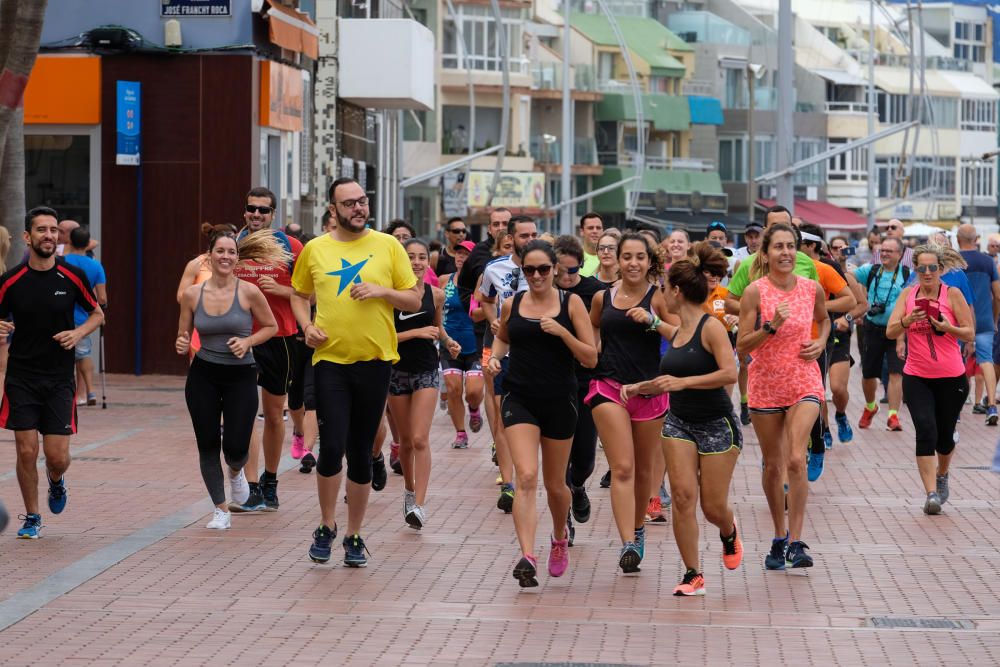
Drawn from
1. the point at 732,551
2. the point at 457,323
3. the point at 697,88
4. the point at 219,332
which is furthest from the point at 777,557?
the point at 697,88

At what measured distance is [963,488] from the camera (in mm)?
14547

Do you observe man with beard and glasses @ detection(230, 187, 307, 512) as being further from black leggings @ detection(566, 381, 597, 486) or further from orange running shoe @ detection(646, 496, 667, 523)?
orange running shoe @ detection(646, 496, 667, 523)

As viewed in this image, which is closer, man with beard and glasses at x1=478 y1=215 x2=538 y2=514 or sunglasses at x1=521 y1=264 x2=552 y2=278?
sunglasses at x1=521 y1=264 x2=552 y2=278

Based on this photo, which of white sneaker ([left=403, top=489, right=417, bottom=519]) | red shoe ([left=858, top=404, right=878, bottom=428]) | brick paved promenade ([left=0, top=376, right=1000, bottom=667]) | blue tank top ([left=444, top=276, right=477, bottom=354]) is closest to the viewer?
brick paved promenade ([left=0, top=376, right=1000, bottom=667])

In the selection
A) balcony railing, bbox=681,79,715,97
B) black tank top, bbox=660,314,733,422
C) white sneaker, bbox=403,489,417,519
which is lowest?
white sneaker, bbox=403,489,417,519

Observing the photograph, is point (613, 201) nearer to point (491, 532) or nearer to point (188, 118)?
point (188, 118)

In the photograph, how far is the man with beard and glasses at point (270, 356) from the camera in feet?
41.6

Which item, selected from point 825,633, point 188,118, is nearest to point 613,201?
point 188,118

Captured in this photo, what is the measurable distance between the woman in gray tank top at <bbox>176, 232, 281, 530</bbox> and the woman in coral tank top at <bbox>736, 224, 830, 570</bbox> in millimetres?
2875

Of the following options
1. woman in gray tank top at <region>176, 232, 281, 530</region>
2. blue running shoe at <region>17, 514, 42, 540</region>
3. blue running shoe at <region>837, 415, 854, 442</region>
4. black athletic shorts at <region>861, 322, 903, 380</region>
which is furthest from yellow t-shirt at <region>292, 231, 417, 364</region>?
black athletic shorts at <region>861, 322, 903, 380</region>

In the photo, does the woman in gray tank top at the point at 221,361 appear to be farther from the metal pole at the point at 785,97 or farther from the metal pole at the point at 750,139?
the metal pole at the point at 750,139

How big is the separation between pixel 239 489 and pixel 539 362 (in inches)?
119

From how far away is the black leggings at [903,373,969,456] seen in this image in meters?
13.1

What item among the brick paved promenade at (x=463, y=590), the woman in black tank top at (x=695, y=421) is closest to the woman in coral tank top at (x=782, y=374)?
the brick paved promenade at (x=463, y=590)
